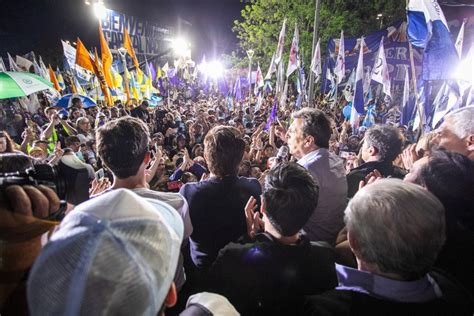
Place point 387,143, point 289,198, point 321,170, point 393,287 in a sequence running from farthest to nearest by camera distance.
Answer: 1. point 387,143
2. point 321,170
3. point 289,198
4. point 393,287

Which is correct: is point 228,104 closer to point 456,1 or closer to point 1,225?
point 456,1

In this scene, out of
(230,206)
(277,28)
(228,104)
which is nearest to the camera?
(230,206)

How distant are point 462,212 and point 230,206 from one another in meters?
1.52

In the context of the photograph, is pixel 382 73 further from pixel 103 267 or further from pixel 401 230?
pixel 103 267

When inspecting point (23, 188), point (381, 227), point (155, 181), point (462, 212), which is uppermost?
point (23, 188)

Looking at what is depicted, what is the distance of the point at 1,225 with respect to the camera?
1038mm

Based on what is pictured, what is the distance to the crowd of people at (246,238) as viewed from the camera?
869mm

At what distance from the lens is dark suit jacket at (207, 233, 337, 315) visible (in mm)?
1518

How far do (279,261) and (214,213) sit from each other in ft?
2.81

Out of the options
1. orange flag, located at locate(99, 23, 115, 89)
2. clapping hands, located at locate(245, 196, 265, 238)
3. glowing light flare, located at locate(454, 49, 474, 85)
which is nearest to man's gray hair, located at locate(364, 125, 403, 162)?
clapping hands, located at locate(245, 196, 265, 238)

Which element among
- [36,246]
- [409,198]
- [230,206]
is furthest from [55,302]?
[230,206]

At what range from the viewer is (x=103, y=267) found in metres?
0.84

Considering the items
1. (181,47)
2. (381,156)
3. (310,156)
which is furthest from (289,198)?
(181,47)

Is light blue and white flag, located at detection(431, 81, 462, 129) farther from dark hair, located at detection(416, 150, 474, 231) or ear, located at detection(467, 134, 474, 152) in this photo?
dark hair, located at detection(416, 150, 474, 231)
